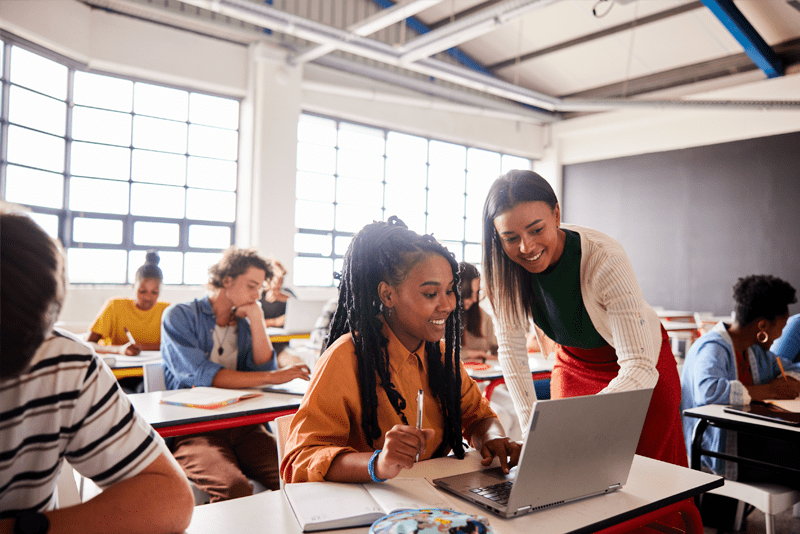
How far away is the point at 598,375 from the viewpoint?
187 cm

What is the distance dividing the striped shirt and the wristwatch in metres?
0.05

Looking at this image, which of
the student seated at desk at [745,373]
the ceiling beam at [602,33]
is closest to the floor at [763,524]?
the student seated at desk at [745,373]

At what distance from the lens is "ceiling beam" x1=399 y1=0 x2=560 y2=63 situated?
226 inches

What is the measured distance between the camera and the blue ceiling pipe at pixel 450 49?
8891mm

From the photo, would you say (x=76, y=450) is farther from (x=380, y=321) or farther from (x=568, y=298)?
(x=568, y=298)

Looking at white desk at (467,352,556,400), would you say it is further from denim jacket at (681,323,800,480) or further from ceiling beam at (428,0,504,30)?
ceiling beam at (428,0,504,30)

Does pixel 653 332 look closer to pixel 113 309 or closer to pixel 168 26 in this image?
pixel 113 309

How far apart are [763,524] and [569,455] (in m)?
2.44

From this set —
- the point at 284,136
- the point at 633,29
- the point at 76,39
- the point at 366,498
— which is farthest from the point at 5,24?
the point at 633,29

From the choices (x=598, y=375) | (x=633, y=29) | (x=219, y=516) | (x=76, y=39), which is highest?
(x=633, y=29)

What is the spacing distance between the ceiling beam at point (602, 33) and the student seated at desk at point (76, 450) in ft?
28.4

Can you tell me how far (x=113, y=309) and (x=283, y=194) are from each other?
379 centimetres

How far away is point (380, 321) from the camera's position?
159 cm

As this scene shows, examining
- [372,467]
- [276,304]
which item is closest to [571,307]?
[372,467]
